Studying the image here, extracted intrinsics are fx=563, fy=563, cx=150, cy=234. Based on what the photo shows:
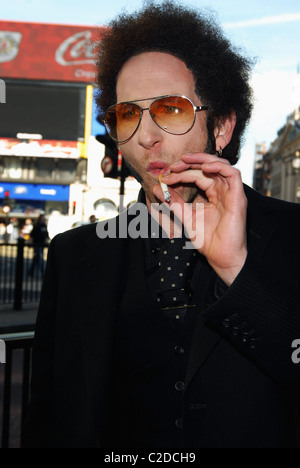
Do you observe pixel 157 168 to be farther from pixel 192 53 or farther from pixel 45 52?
pixel 45 52

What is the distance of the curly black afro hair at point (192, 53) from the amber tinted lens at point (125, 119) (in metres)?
0.24

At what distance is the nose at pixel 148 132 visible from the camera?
6.16ft

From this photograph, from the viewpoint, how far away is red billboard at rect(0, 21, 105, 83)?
55.6m

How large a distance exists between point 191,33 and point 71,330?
1200 mm

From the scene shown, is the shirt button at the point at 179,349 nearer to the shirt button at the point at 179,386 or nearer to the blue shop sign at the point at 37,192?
the shirt button at the point at 179,386

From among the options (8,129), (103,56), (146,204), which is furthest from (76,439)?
(8,129)

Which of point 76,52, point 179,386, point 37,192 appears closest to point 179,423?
point 179,386

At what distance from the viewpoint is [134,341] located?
6.19ft

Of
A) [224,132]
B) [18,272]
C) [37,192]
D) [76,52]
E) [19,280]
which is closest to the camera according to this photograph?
[224,132]

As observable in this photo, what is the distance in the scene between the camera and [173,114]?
Answer: 1.87 meters

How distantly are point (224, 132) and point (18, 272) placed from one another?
8.09 m

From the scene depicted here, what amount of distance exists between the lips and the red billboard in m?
54.5

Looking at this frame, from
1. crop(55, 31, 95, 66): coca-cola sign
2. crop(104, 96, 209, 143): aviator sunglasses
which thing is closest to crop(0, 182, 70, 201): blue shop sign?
crop(55, 31, 95, 66): coca-cola sign
